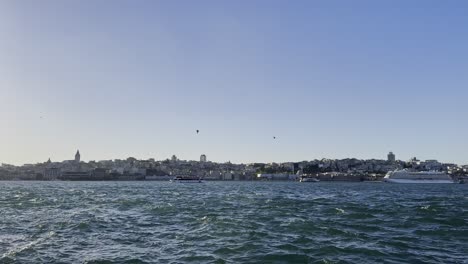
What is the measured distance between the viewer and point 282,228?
28.7m

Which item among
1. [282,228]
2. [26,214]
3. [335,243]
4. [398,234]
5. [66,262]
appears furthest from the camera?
[26,214]

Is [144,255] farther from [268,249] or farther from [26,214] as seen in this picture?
[26,214]

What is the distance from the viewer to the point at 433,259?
19.4m

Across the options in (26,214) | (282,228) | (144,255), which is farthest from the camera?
(26,214)

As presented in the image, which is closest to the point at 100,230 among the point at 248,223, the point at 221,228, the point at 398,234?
the point at 221,228

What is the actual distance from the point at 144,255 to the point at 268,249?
5568 millimetres

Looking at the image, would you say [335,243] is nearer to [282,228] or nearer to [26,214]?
[282,228]

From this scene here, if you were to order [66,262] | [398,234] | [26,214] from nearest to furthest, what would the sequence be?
[66,262] → [398,234] → [26,214]

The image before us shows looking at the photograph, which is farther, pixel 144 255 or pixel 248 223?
pixel 248 223

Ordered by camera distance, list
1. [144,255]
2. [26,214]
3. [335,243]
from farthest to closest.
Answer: [26,214] < [335,243] < [144,255]

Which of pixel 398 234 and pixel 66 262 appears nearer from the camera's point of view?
pixel 66 262

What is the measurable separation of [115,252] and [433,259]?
13.8 metres

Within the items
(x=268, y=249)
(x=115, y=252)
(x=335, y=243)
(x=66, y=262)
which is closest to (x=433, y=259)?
(x=335, y=243)

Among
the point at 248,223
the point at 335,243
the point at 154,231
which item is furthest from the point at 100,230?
the point at 335,243
